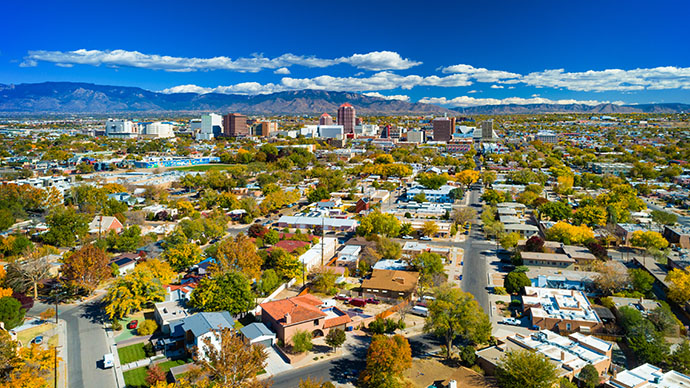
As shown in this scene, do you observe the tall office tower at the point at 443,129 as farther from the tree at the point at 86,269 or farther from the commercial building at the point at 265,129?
the tree at the point at 86,269

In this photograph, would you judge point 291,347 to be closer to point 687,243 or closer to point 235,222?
point 235,222

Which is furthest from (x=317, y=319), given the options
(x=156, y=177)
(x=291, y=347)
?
(x=156, y=177)

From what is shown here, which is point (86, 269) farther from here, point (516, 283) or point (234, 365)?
point (516, 283)

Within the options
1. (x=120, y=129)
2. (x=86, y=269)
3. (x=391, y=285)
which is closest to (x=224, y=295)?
(x=86, y=269)

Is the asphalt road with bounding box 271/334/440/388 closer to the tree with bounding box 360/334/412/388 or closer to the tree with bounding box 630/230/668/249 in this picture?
the tree with bounding box 360/334/412/388

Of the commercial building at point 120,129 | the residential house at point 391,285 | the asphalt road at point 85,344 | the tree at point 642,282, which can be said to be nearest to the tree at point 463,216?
the residential house at point 391,285

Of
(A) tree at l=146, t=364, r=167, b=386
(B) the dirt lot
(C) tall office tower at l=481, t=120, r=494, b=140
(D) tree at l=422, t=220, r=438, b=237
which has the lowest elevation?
(B) the dirt lot

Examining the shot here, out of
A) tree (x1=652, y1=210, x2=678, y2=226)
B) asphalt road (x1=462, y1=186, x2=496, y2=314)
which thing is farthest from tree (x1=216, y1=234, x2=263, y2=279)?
tree (x1=652, y1=210, x2=678, y2=226)
